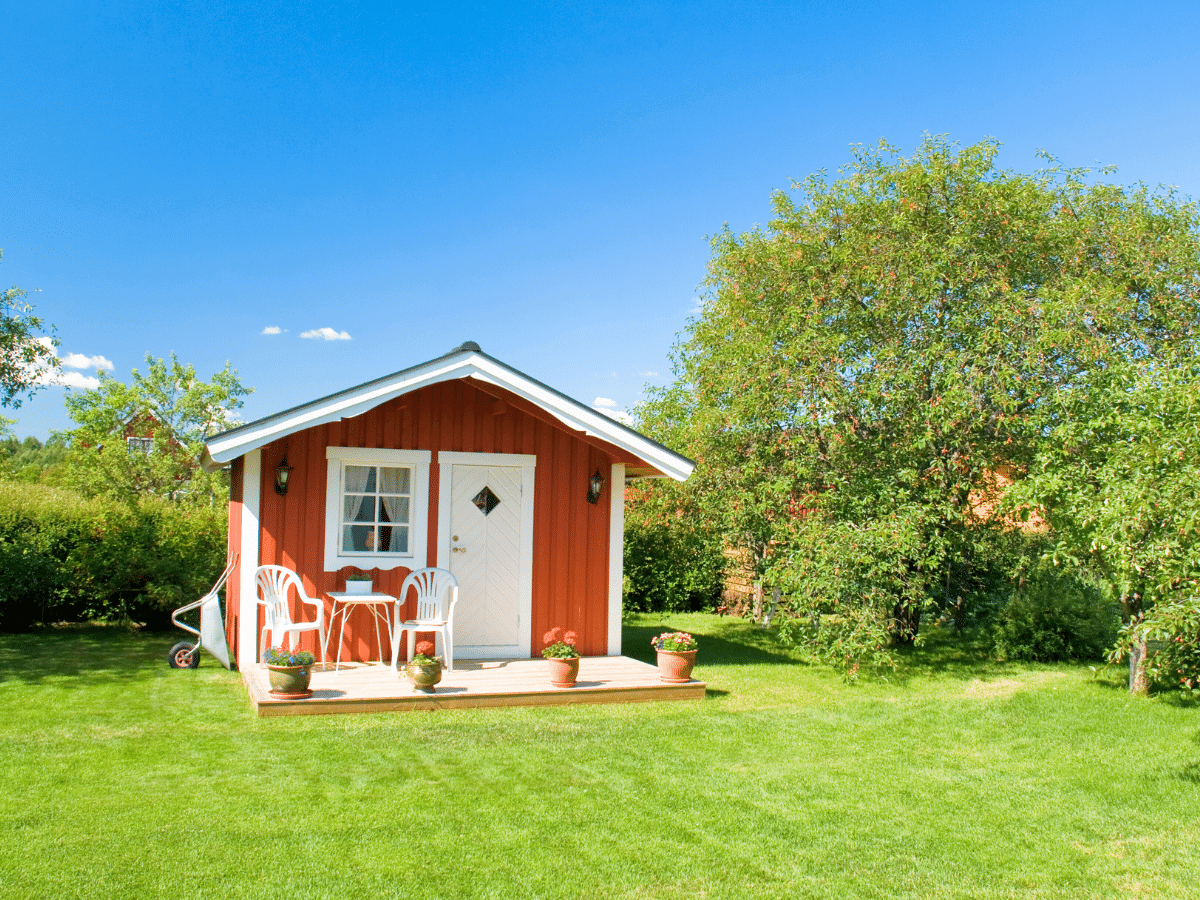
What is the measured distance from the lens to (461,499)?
8.52 m

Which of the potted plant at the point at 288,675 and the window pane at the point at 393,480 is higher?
the window pane at the point at 393,480

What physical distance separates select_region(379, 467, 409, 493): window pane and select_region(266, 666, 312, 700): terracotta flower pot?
236 centimetres

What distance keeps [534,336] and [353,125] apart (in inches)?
191

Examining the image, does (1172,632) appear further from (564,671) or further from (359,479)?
(359,479)

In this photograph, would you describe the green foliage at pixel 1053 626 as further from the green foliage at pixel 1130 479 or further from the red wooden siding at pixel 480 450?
the red wooden siding at pixel 480 450

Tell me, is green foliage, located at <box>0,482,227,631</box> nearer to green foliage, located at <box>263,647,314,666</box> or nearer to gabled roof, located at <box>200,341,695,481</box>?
gabled roof, located at <box>200,341,695,481</box>

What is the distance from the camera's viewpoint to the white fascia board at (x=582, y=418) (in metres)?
8.00

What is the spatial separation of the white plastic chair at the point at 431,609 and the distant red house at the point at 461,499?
9.7 inches

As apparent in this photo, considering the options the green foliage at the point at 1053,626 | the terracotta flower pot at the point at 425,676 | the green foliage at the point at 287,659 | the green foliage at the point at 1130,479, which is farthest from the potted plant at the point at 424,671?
the green foliage at the point at 1053,626

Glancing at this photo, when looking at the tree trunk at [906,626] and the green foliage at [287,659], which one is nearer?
the green foliage at [287,659]

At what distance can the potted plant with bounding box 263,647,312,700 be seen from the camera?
6234 millimetres

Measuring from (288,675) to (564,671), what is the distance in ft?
7.05

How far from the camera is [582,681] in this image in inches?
294


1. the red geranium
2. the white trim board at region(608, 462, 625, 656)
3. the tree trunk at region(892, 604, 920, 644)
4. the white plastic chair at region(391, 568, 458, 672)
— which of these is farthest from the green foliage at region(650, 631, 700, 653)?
the tree trunk at region(892, 604, 920, 644)
